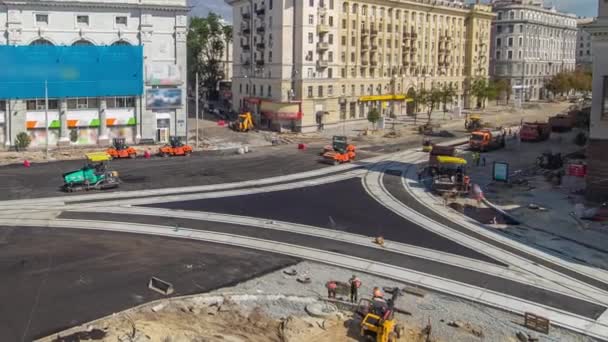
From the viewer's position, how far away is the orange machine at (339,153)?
58.8 m

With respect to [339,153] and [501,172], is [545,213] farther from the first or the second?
[339,153]

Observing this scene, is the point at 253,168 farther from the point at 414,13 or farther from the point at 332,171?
the point at 414,13

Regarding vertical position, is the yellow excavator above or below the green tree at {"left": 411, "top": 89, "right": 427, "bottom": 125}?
below

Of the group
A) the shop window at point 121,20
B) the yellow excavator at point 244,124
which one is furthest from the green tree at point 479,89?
the shop window at point 121,20

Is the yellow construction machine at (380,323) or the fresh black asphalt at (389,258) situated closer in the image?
the yellow construction machine at (380,323)

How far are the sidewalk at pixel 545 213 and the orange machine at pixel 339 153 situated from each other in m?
11.3

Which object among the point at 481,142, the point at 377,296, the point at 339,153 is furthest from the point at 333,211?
the point at 481,142

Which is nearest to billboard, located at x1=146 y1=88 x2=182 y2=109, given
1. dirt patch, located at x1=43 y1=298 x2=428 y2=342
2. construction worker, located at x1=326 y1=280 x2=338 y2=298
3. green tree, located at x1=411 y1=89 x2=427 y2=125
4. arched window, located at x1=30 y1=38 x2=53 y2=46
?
arched window, located at x1=30 y1=38 x2=53 y2=46

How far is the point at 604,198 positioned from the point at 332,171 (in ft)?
72.9

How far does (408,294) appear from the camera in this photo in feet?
84.5

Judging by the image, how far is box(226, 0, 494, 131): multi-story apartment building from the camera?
8462 centimetres

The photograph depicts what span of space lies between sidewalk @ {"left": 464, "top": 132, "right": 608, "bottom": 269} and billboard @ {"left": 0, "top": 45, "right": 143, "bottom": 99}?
36043 millimetres

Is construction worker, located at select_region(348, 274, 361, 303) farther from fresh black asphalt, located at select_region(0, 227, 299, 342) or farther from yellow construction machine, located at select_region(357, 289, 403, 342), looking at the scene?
fresh black asphalt, located at select_region(0, 227, 299, 342)

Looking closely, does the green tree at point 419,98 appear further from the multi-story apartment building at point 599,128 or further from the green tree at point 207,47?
the multi-story apartment building at point 599,128
